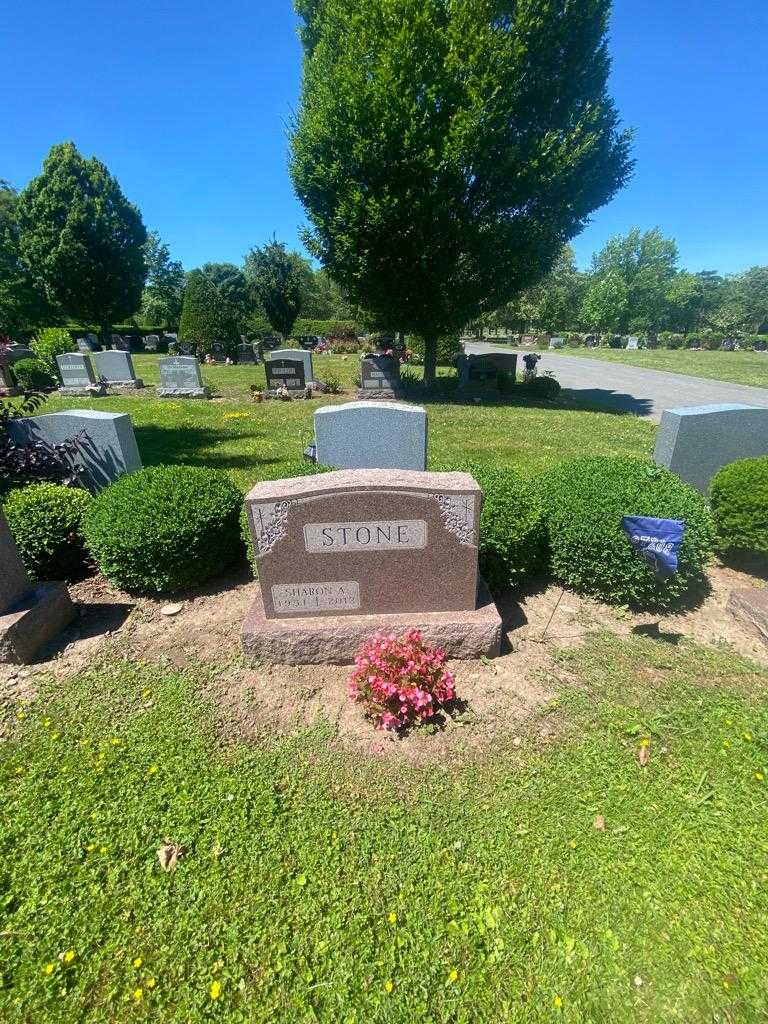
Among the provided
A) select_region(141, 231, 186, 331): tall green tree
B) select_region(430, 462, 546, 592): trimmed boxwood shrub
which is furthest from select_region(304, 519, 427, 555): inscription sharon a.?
select_region(141, 231, 186, 331): tall green tree

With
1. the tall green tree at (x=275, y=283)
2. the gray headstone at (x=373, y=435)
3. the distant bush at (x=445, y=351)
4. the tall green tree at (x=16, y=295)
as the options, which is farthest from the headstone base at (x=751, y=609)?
the tall green tree at (x=16, y=295)

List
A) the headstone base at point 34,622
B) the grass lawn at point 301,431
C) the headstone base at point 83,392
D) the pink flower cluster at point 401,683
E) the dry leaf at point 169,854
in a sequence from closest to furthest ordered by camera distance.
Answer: the dry leaf at point 169,854 → the pink flower cluster at point 401,683 → the headstone base at point 34,622 → the grass lawn at point 301,431 → the headstone base at point 83,392

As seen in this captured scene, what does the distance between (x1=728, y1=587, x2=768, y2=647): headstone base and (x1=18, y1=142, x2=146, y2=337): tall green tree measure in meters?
41.1

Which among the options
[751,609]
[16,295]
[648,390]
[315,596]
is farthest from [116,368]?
[16,295]

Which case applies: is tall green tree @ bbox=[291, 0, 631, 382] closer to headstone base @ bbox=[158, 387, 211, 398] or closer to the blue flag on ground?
headstone base @ bbox=[158, 387, 211, 398]

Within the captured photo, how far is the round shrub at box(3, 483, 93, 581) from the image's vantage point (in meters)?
4.68

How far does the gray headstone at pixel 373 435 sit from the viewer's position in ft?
18.5

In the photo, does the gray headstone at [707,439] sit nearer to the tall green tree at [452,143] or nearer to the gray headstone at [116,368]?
the tall green tree at [452,143]

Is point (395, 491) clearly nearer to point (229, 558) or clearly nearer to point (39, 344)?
point (229, 558)

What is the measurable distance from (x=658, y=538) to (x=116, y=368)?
21060 mm

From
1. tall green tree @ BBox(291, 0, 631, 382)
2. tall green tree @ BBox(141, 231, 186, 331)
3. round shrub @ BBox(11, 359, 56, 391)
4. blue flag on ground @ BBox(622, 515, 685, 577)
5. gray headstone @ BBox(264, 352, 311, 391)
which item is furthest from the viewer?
tall green tree @ BBox(141, 231, 186, 331)

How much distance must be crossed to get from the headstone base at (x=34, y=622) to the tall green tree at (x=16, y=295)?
3972 centimetres

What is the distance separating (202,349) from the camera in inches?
1073

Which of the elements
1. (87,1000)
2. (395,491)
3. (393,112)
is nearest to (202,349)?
(393,112)
